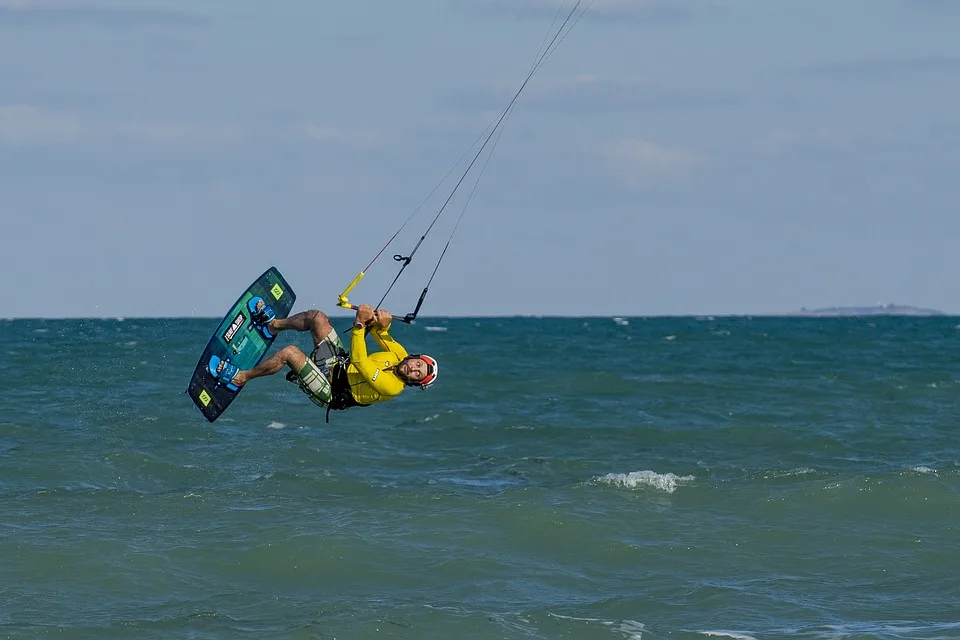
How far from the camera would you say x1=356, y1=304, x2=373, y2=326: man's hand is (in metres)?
9.87

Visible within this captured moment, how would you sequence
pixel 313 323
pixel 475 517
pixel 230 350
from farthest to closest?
pixel 475 517 → pixel 230 350 → pixel 313 323

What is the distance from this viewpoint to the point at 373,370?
33.9 feet

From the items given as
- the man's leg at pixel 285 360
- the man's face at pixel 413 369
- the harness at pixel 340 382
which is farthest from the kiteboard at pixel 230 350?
the man's face at pixel 413 369

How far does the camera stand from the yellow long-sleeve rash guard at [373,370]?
10203 millimetres

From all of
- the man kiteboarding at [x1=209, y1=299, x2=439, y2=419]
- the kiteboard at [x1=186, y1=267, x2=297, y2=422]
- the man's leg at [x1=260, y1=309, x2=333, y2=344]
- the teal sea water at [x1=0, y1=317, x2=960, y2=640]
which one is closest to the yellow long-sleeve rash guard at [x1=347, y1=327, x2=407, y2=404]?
the man kiteboarding at [x1=209, y1=299, x2=439, y2=419]

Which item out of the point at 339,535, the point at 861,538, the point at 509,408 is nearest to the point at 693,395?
the point at 509,408

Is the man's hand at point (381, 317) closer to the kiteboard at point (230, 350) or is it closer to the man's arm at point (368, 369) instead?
the man's arm at point (368, 369)

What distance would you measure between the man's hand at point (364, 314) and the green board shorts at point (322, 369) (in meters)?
0.70

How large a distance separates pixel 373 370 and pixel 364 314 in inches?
26.0

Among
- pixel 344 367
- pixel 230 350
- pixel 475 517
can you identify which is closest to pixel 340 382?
pixel 344 367

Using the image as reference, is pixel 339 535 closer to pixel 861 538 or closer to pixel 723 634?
pixel 723 634

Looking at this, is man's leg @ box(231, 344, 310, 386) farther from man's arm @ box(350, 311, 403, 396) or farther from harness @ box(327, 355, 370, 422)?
man's arm @ box(350, 311, 403, 396)

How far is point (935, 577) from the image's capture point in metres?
11.8

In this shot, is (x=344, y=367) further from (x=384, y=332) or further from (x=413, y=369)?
(x=413, y=369)
